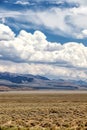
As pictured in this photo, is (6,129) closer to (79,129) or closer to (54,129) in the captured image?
(54,129)

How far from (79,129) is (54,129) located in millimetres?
2219

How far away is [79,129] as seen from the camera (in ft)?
90.3

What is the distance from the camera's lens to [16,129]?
82.8 feet

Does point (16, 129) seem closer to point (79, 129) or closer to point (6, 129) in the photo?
point (6, 129)

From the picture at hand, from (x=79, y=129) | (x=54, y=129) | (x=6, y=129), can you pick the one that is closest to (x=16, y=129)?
(x=6, y=129)

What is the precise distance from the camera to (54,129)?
88.0 ft

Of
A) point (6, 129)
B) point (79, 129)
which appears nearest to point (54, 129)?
point (79, 129)

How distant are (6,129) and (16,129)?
30.1 inches

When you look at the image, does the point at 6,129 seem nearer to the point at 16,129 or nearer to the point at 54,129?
the point at 16,129

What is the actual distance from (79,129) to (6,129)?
6307 millimetres

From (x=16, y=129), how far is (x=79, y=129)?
5552 mm

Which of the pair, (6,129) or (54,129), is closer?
(6,129)

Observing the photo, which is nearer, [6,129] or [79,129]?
[6,129]
